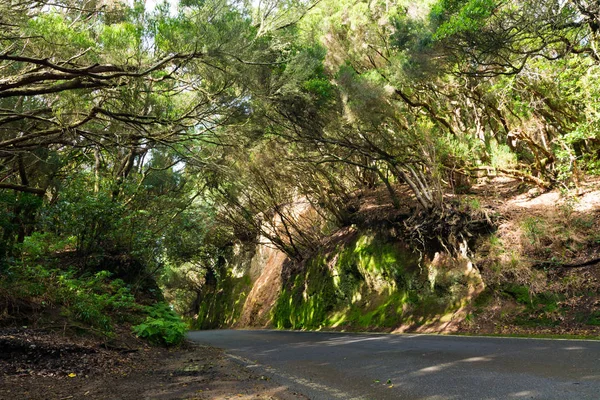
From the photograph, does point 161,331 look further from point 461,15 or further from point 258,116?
point 461,15

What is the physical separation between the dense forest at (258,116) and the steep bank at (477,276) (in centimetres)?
46

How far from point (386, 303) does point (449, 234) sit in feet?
11.2

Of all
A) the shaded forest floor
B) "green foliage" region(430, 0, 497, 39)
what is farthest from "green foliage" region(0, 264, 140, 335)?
"green foliage" region(430, 0, 497, 39)

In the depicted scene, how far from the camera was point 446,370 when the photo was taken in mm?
5559

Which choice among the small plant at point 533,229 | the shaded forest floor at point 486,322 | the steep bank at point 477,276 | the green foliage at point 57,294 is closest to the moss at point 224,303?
the steep bank at point 477,276

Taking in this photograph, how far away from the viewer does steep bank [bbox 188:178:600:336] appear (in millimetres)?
10531

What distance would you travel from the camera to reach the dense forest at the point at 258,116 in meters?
8.77

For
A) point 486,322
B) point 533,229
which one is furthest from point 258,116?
point 533,229

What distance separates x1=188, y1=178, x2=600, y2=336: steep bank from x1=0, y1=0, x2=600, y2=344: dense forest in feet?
1.52

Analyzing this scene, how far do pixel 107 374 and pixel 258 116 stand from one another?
7670 mm

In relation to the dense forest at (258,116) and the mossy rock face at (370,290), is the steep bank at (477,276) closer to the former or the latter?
the mossy rock face at (370,290)

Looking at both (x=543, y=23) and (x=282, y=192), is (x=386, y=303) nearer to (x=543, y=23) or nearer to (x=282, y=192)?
(x=282, y=192)

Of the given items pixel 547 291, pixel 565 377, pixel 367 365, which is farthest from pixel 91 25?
pixel 547 291

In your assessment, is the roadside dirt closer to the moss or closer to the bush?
the bush
